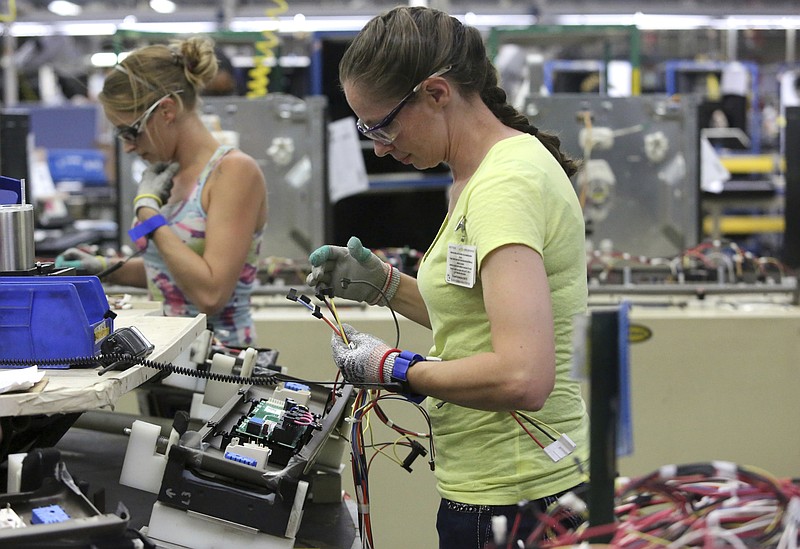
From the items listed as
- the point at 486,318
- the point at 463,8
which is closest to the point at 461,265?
the point at 486,318

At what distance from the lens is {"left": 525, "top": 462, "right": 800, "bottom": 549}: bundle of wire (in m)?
0.90

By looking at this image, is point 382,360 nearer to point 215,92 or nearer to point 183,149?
point 183,149

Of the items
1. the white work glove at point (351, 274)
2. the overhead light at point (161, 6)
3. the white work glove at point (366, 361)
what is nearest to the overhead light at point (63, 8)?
the overhead light at point (161, 6)

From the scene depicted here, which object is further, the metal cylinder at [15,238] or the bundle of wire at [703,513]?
the metal cylinder at [15,238]

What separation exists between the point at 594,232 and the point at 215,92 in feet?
5.16

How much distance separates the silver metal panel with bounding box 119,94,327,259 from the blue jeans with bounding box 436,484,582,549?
2008 mm

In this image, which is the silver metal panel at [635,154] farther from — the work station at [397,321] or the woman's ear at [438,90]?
the woman's ear at [438,90]

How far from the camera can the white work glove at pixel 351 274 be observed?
62.9 inches

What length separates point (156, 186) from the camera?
204 centimetres

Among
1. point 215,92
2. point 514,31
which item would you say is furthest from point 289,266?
point 514,31

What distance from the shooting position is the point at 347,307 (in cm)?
294

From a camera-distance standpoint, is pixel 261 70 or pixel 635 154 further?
pixel 261 70

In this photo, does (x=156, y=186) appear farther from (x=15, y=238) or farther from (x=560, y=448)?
(x=560, y=448)

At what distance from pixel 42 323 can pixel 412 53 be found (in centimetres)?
64
